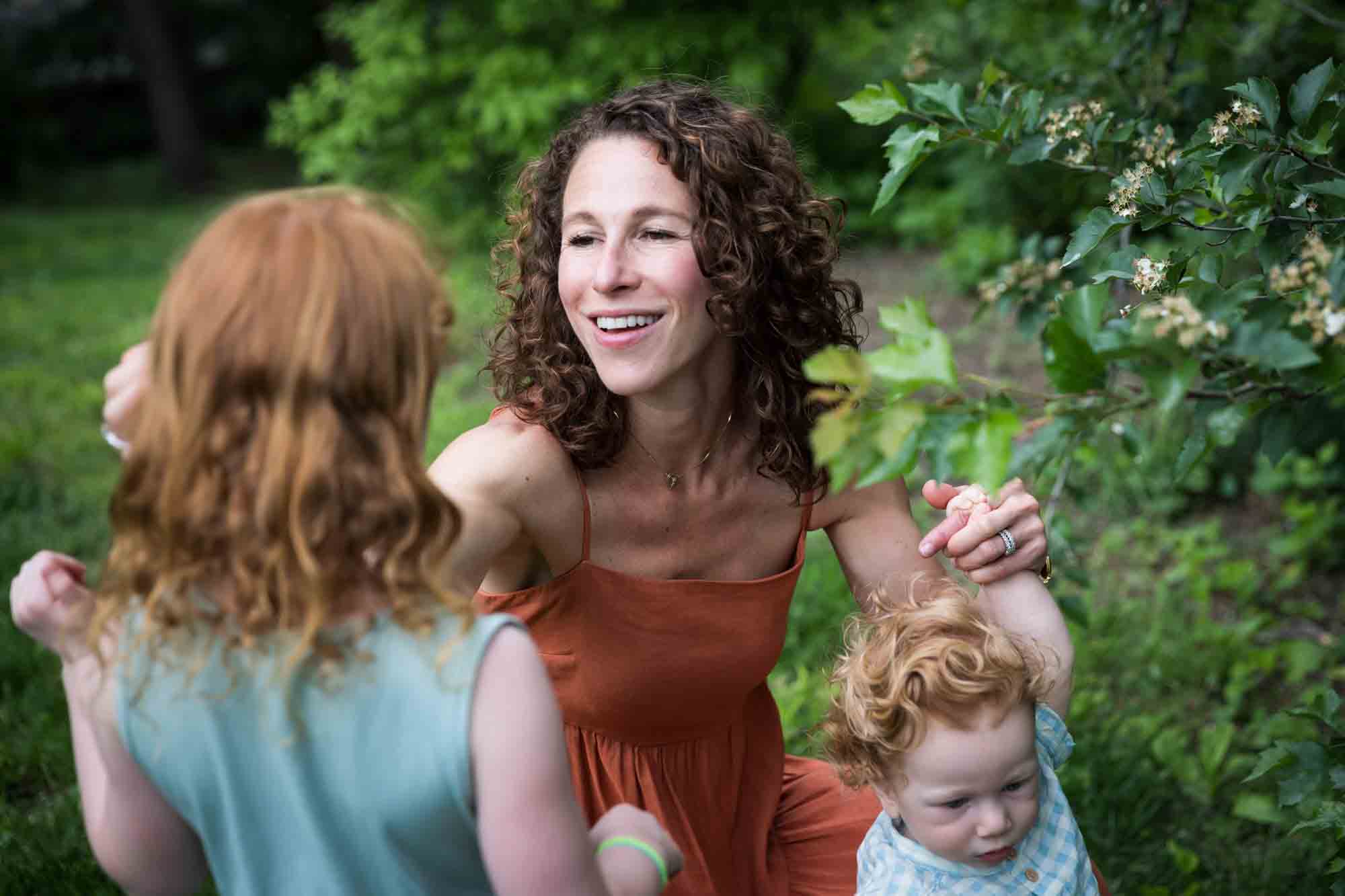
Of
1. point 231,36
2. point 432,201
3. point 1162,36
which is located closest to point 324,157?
point 432,201

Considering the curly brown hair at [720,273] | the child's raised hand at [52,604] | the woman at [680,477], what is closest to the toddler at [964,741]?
the woman at [680,477]

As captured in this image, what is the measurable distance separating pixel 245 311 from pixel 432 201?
7908mm

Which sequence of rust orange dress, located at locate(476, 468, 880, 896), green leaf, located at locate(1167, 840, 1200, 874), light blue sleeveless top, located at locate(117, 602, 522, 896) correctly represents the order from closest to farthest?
light blue sleeveless top, located at locate(117, 602, 522, 896) < rust orange dress, located at locate(476, 468, 880, 896) < green leaf, located at locate(1167, 840, 1200, 874)

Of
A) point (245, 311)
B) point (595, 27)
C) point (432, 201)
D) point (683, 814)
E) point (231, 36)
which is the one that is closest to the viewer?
point (245, 311)

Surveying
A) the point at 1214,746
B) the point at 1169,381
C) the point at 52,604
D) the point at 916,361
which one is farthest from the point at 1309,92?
the point at 1214,746


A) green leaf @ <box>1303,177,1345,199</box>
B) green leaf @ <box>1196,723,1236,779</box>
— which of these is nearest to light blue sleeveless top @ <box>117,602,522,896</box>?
green leaf @ <box>1303,177,1345,199</box>

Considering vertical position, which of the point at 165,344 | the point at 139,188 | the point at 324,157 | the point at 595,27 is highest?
the point at 165,344

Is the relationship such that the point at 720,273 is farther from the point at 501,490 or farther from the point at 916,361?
the point at 916,361

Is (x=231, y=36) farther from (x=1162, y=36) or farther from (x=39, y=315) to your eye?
(x=1162, y=36)

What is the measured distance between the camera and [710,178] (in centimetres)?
220

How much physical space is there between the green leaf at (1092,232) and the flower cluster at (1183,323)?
563 mm

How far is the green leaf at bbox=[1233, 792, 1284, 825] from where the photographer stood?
3.00 m

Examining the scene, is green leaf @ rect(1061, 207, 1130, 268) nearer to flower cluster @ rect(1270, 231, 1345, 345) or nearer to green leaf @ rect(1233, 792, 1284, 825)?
flower cluster @ rect(1270, 231, 1345, 345)

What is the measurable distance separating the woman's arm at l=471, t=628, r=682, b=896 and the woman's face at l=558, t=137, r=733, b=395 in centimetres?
90
